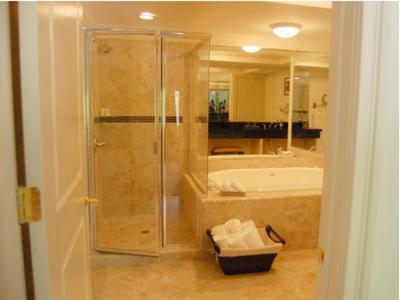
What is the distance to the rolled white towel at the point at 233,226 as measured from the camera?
2.57m

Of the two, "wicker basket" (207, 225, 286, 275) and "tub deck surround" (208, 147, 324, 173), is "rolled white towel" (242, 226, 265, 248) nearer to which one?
"wicker basket" (207, 225, 286, 275)

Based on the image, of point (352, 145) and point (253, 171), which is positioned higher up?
point (352, 145)

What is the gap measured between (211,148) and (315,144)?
4.56 feet

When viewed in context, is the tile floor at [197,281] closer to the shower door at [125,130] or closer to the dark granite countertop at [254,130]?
the shower door at [125,130]

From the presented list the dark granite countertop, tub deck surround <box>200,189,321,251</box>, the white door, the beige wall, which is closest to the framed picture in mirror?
the dark granite countertop

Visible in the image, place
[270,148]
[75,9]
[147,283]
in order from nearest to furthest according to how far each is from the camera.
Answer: [75,9], [147,283], [270,148]

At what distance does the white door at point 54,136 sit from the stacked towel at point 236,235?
1.32 meters

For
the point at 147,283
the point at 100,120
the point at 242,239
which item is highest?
the point at 100,120

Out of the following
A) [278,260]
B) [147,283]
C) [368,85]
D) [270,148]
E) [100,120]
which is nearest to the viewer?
[368,85]

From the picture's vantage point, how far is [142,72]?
369cm

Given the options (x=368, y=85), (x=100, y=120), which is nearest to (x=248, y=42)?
(x=100, y=120)

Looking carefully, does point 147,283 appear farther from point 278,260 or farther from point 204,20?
point 204,20

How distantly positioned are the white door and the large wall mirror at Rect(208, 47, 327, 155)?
294 cm

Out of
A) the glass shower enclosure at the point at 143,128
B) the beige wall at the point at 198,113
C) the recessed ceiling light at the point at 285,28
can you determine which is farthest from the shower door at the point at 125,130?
the recessed ceiling light at the point at 285,28
